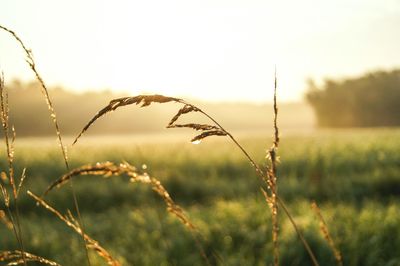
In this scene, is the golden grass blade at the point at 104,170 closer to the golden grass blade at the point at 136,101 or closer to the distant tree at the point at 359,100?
the golden grass blade at the point at 136,101

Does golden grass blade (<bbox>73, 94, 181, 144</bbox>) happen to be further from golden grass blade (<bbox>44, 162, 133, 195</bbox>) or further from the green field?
the green field

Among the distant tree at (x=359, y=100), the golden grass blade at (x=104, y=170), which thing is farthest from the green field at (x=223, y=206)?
the distant tree at (x=359, y=100)

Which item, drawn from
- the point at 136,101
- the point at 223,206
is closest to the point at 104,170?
the point at 136,101

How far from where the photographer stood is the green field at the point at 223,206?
4.83 metres

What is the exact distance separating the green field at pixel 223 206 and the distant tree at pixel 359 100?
66.1 ft

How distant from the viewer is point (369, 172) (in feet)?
38.9

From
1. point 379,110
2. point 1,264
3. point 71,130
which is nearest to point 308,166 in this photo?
point 1,264

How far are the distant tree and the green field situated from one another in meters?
20.1

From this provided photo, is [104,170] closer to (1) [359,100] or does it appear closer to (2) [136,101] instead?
(2) [136,101]

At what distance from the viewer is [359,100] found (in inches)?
1383

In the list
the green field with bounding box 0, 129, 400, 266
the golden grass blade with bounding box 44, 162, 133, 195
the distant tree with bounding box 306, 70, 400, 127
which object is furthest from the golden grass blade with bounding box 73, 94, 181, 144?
the distant tree with bounding box 306, 70, 400, 127

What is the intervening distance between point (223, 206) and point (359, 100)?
3063cm

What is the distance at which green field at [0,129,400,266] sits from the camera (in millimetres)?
4832

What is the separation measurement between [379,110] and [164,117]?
22659mm
